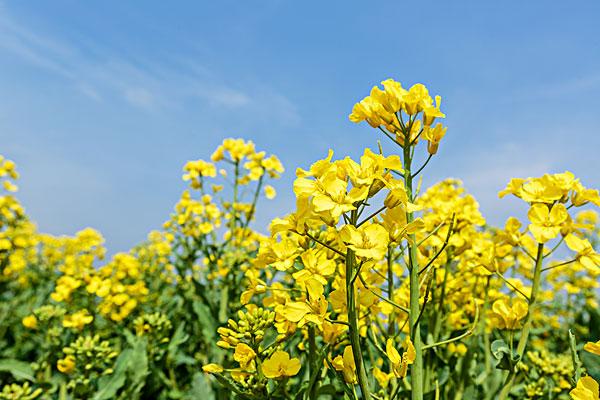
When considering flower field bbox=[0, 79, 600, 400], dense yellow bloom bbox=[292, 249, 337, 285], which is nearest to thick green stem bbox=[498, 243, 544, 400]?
flower field bbox=[0, 79, 600, 400]

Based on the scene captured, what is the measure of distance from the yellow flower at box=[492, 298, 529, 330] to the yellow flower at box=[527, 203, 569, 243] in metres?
0.31

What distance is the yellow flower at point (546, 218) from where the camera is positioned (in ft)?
5.34

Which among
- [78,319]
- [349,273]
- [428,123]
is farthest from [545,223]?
[78,319]

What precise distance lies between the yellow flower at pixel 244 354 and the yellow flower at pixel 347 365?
27 cm

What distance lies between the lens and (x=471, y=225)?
2523 mm

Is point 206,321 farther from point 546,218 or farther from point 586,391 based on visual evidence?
point 586,391

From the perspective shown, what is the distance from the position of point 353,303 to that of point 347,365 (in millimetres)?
223

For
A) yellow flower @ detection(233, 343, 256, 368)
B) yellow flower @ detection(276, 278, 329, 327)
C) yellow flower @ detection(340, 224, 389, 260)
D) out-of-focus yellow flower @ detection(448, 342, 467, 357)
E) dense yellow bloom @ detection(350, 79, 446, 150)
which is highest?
dense yellow bloom @ detection(350, 79, 446, 150)

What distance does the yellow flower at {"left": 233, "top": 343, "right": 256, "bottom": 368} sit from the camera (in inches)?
60.3

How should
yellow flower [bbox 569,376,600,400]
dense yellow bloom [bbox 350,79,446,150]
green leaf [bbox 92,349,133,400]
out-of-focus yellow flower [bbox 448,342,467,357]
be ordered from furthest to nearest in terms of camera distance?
green leaf [bbox 92,349,133,400]
out-of-focus yellow flower [bbox 448,342,467,357]
dense yellow bloom [bbox 350,79,446,150]
yellow flower [bbox 569,376,600,400]

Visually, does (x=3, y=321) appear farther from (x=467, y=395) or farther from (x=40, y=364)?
(x=467, y=395)

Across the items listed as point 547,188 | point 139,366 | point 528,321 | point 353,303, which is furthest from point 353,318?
point 139,366

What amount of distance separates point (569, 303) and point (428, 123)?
5.10 meters

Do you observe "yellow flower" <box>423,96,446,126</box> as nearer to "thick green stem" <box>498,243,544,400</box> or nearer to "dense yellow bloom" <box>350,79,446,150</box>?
"dense yellow bloom" <box>350,79,446,150</box>
